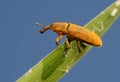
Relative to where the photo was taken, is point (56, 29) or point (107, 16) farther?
point (56, 29)

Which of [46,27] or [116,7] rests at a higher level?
[116,7]

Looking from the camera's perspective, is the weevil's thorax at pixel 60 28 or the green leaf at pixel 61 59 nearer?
the green leaf at pixel 61 59

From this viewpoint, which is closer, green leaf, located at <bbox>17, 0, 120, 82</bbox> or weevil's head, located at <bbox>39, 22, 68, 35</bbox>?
green leaf, located at <bbox>17, 0, 120, 82</bbox>

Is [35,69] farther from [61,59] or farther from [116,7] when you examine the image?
[116,7]

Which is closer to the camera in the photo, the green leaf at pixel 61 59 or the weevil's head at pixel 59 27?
the green leaf at pixel 61 59

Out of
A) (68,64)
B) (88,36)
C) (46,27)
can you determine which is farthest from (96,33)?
(46,27)
